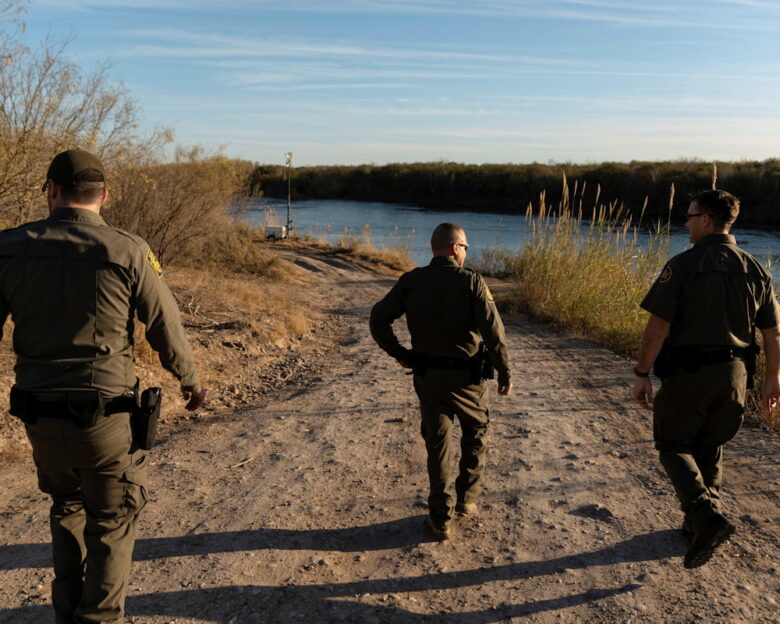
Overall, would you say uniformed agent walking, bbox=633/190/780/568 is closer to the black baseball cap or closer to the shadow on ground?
the shadow on ground

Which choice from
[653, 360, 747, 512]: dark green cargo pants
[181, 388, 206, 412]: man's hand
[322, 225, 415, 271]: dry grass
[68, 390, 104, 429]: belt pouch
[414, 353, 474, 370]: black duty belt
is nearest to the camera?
[68, 390, 104, 429]: belt pouch

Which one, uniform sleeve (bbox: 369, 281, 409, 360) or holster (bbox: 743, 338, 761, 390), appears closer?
holster (bbox: 743, 338, 761, 390)

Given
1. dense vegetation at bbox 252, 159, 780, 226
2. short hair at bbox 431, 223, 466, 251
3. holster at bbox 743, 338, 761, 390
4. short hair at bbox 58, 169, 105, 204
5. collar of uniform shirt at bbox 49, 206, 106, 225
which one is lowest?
holster at bbox 743, 338, 761, 390

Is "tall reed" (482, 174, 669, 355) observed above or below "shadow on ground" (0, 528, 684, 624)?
above

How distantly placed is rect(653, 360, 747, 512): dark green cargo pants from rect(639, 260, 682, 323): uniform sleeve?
0.32 metres

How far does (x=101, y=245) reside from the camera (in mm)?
2516

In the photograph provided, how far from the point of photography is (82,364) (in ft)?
8.30

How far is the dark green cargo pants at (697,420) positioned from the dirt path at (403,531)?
460 millimetres

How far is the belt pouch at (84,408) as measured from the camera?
246 centimetres

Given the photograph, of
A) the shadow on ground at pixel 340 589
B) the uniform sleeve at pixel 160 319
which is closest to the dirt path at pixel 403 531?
the shadow on ground at pixel 340 589

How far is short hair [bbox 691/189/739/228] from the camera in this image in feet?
10.8

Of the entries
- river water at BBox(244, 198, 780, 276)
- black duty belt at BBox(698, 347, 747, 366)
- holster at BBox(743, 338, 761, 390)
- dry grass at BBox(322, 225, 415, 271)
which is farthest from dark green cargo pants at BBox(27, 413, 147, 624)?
dry grass at BBox(322, 225, 415, 271)

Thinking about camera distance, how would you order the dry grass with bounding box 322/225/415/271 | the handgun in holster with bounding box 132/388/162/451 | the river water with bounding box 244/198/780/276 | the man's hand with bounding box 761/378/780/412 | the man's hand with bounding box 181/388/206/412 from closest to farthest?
the handgun in holster with bounding box 132/388/162/451 < the man's hand with bounding box 181/388/206/412 < the man's hand with bounding box 761/378/780/412 < the dry grass with bounding box 322/225/415/271 < the river water with bounding box 244/198/780/276

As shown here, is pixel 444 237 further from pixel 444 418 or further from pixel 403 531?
pixel 403 531
